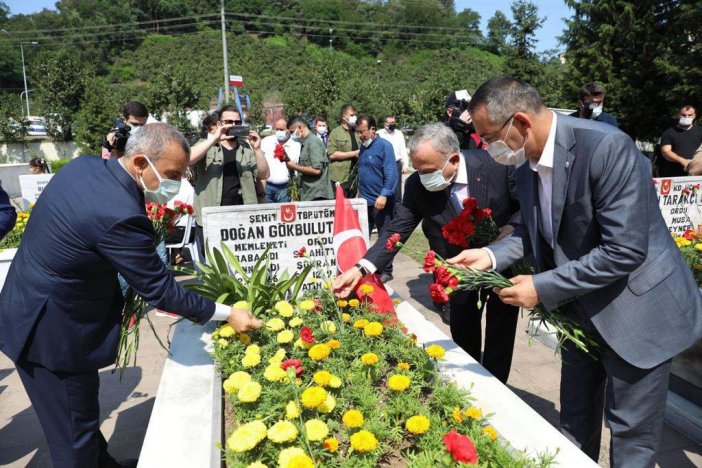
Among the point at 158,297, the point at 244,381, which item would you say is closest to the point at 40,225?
the point at 158,297

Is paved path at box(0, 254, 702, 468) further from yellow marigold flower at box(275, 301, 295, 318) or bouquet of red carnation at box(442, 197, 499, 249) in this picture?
yellow marigold flower at box(275, 301, 295, 318)

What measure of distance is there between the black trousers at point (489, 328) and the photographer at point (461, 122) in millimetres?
2077

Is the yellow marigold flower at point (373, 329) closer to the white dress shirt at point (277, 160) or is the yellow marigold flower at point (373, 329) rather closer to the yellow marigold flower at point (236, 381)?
the yellow marigold flower at point (236, 381)

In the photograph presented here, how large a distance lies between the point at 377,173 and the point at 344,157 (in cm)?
135

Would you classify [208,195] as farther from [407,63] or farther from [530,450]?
[407,63]

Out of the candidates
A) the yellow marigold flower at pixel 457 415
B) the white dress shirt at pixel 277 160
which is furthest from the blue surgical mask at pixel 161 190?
the white dress shirt at pixel 277 160

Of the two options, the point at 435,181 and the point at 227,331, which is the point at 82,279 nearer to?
the point at 227,331

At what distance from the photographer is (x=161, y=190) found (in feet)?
7.70

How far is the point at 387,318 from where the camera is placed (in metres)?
2.85

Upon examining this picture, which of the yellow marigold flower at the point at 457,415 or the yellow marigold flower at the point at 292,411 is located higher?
the yellow marigold flower at the point at 292,411

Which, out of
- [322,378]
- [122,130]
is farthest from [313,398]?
[122,130]

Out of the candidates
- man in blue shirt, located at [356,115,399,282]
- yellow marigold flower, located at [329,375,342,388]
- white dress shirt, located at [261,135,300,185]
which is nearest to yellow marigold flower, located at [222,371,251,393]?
A: yellow marigold flower, located at [329,375,342,388]

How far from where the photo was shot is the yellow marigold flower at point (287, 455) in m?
1.60

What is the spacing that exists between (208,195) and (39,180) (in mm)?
6366
